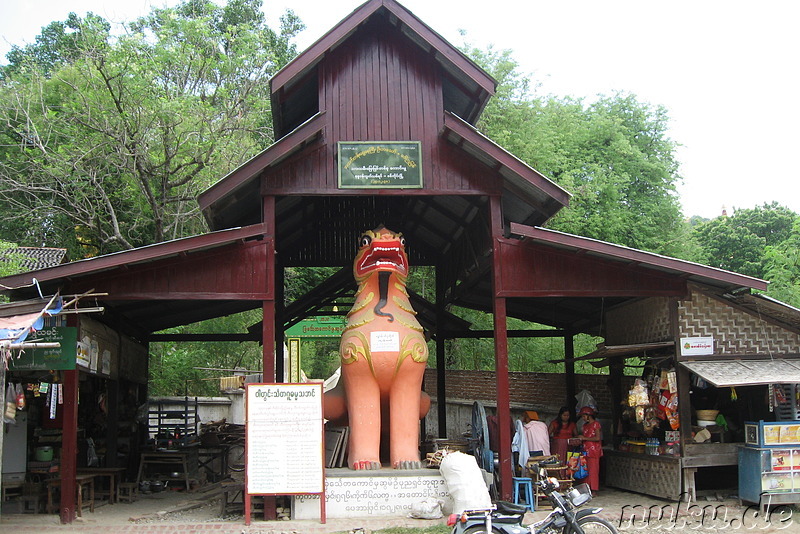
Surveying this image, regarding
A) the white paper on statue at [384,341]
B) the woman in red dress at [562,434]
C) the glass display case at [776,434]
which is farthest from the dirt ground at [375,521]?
the white paper on statue at [384,341]

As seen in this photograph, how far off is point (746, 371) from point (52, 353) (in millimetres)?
9687

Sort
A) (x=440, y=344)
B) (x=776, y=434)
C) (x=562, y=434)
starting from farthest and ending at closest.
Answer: (x=440, y=344), (x=562, y=434), (x=776, y=434)

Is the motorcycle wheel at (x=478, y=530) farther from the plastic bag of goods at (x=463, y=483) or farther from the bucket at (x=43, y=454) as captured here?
the bucket at (x=43, y=454)

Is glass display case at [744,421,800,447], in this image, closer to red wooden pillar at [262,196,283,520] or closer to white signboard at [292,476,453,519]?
white signboard at [292,476,453,519]

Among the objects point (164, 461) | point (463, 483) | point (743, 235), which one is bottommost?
point (164, 461)

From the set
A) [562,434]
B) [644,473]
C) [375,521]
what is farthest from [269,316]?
[644,473]

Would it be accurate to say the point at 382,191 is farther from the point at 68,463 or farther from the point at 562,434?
the point at 68,463

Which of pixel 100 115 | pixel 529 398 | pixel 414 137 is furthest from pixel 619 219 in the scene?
pixel 100 115

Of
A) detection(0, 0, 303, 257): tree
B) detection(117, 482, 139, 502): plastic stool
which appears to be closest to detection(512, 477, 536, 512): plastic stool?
detection(117, 482, 139, 502): plastic stool

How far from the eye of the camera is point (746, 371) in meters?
11.1

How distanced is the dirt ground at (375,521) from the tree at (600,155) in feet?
40.0

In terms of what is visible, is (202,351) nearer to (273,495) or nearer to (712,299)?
(273,495)

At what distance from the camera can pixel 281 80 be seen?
1148 centimetres

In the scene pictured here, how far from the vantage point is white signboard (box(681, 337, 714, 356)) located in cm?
1150
